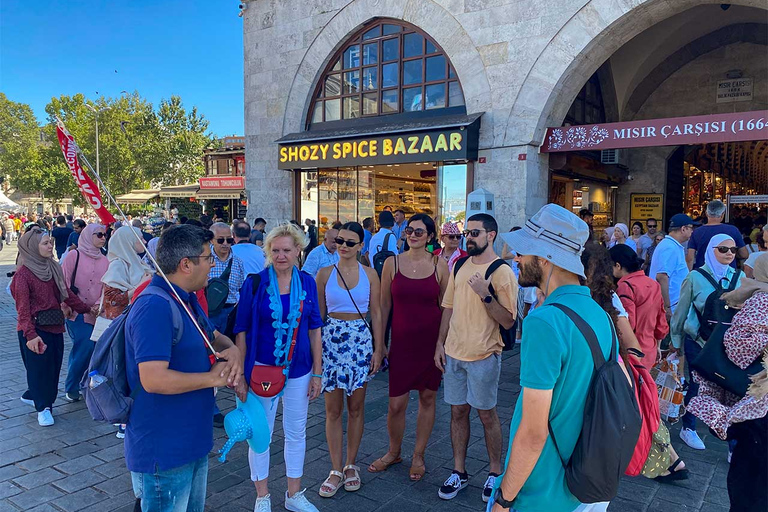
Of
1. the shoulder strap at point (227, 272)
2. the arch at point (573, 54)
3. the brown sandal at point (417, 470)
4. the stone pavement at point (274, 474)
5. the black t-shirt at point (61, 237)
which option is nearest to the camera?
the stone pavement at point (274, 474)

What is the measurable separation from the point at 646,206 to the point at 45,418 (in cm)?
1469

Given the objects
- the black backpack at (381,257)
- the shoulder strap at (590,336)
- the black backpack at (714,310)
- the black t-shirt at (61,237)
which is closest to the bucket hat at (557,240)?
the shoulder strap at (590,336)

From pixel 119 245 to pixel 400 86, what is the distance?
9051 millimetres

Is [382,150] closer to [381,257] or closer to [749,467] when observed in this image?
Result: [381,257]

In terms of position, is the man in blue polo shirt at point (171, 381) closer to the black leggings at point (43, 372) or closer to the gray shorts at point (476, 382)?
the gray shorts at point (476, 382)

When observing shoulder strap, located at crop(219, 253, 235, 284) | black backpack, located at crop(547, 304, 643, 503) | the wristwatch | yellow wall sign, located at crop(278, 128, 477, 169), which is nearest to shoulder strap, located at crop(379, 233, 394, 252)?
yellow wall sign, located at crop(278, 128, 477, 169)

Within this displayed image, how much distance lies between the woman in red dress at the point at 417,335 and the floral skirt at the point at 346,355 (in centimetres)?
27

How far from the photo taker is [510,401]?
5.40m

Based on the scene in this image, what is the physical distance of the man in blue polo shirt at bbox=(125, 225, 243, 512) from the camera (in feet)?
6.98

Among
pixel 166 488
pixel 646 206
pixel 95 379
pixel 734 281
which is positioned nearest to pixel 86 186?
pixel 95 379

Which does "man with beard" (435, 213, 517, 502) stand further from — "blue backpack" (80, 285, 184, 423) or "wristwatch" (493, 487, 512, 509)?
"blue backpack" (80, 285, 184, 423)

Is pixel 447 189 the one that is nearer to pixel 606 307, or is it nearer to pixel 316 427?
pixel 316 427

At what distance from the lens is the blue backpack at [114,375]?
216 centimetres

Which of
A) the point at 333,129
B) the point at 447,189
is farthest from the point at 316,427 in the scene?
the point at 333,129
